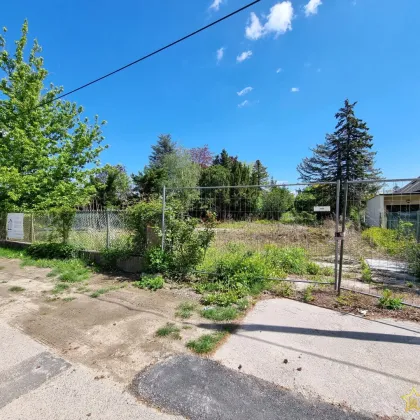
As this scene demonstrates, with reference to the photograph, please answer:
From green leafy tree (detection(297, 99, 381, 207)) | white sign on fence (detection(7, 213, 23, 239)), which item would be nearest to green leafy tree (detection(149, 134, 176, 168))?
green leafy tree (detection(297, 99, 381, 207))

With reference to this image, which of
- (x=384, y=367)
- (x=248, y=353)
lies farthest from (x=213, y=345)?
(x=384, y=367)

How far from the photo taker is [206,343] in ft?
10.1

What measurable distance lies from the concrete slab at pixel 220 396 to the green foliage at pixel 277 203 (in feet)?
10.5

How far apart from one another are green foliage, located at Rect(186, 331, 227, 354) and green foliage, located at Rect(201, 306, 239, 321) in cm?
44

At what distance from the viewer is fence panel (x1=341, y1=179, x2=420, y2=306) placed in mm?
5176

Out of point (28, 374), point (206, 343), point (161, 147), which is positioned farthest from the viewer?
point (161, 147)

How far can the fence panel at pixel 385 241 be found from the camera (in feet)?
17.0

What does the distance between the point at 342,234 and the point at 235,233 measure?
2.10m

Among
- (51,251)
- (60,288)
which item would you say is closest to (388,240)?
(60,288)

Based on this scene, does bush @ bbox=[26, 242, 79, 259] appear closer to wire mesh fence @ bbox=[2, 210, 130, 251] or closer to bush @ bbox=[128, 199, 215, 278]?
wire mesh fence @ bbox=[2, 210, 130, 251]

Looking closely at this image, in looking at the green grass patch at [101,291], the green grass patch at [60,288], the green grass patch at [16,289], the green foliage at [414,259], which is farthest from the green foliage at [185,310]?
the green foliage at [414,259]

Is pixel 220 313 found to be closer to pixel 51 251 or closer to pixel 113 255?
pixel 113 255

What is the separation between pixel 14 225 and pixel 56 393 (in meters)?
10.4

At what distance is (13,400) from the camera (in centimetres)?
222
